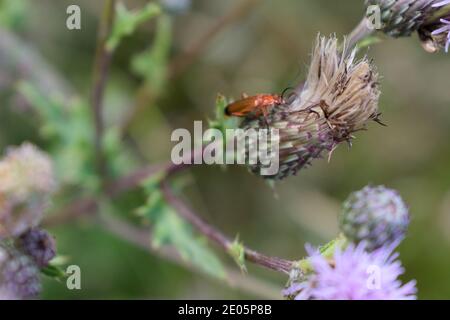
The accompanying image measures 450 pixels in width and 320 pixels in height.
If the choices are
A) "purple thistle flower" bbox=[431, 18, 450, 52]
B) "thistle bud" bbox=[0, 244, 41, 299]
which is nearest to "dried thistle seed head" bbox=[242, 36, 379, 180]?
"purple thistle flower" bbox=[431, 18, 450, 52]

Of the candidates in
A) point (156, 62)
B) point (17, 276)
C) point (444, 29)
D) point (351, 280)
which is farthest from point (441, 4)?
point (17, 276)

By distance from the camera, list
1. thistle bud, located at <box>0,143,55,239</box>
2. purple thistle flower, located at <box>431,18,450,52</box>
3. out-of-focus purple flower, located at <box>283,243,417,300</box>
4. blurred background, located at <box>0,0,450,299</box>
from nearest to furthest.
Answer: out-of-focus purple flower, located at <box>283,243,417,300</box> → thistle bud, located at <box>0,143,55,239</box> → purple thistle flower, located at <box>431,18,450,52</box> → blurred background, located at <box>0,0,450,299</box>

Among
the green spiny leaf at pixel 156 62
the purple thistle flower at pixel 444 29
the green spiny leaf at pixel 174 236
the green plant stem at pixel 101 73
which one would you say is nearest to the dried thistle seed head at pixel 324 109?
the purple thistle flower at pixel 444 29

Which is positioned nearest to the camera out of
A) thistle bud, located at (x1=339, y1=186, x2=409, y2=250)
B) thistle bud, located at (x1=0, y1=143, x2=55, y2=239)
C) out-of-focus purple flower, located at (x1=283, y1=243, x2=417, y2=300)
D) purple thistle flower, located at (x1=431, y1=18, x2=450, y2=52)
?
out-of-focus purple flower, located at (x1=283, y1=243, x2=417, y2=300)

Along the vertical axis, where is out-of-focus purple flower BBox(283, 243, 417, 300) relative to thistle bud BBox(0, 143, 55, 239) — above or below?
below

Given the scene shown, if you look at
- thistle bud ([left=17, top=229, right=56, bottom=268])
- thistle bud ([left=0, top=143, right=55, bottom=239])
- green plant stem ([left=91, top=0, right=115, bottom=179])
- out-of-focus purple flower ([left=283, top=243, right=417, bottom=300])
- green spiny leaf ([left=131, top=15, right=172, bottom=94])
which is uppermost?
green spiny leaf ([left=131, top=15, right=172, bottom=94])

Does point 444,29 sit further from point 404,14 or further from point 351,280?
point 351,280

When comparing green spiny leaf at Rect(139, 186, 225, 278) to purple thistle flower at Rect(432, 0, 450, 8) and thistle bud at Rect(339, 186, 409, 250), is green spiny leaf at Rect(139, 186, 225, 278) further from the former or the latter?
purple thistle flower at Rect(432, 0, 450, 8)
